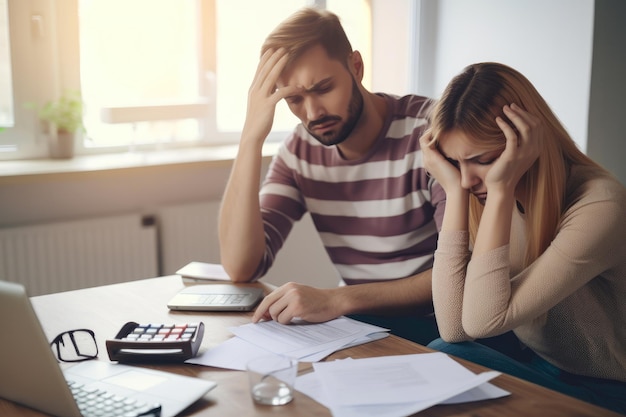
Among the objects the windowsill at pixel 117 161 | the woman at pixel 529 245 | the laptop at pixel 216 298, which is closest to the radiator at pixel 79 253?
the windowsill at pixel 117 161

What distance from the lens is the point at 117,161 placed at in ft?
8.84

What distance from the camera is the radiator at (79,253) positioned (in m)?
2.45

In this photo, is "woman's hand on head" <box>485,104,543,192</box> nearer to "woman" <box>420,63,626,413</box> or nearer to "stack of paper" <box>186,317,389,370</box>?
"woman" <box>420,63,626,413</box>

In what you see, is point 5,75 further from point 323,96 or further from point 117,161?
point 323,96

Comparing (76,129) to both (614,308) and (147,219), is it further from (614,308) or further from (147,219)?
(614,308)

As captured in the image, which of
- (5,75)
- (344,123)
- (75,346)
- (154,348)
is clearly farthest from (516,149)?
(5,75)

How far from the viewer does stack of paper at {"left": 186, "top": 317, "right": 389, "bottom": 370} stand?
1.19 meters

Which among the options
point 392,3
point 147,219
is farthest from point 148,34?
point 392,3

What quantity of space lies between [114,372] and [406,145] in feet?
3.09

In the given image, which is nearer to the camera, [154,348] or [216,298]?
[154,348]

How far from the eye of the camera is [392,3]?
338cm

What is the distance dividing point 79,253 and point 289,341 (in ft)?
4.93

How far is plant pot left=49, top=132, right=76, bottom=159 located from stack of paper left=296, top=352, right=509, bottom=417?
1.88 metres

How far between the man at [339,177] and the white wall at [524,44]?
1117mm
